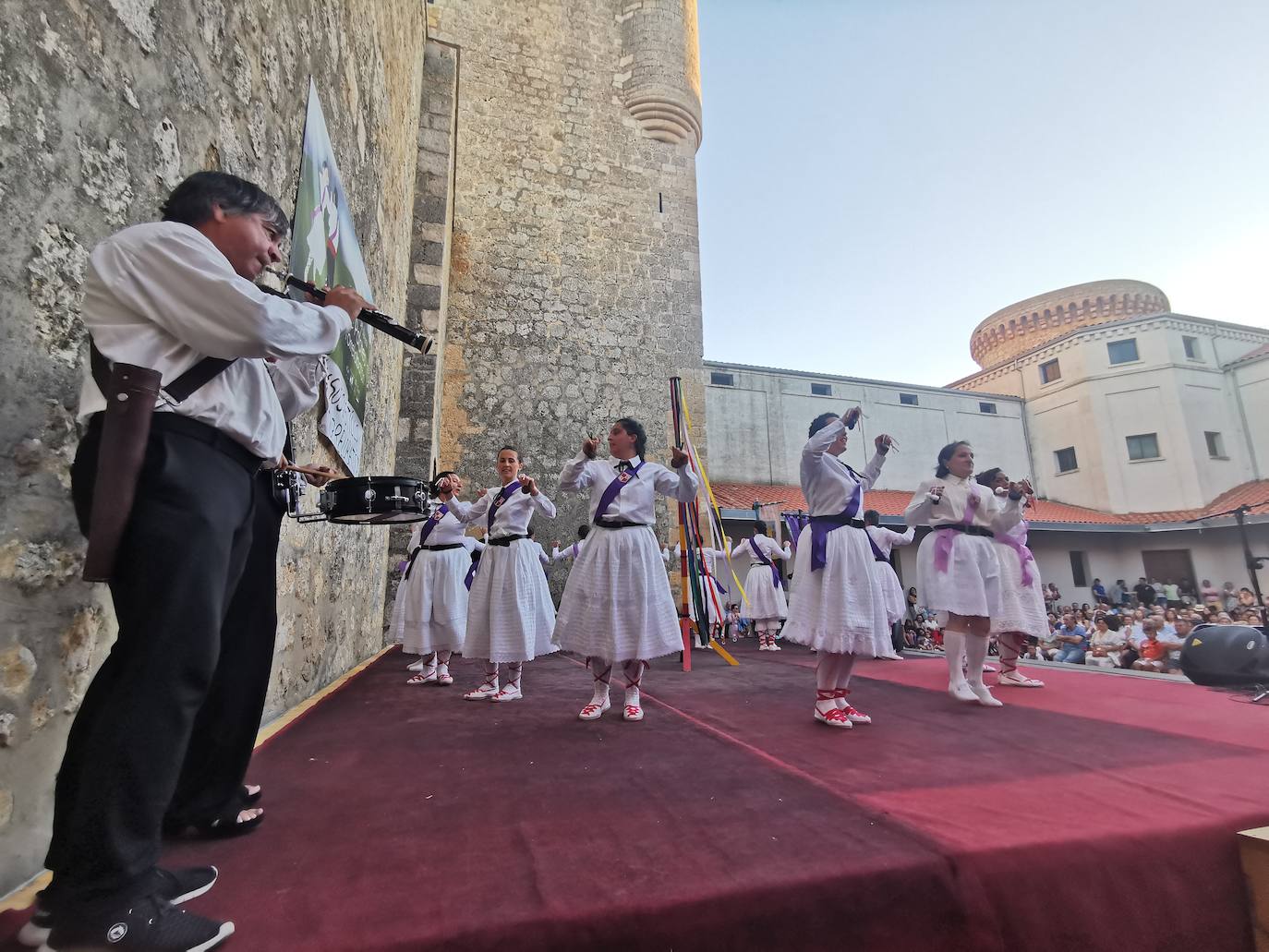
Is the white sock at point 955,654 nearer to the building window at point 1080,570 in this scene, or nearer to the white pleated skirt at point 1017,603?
the white pleated skirt at point 1017,603

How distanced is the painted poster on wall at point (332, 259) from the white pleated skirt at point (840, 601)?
2.82 metres

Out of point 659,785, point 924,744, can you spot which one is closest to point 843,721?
point 924,744

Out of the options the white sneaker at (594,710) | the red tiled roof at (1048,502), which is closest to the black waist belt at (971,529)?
the white sneaker at (594,710)

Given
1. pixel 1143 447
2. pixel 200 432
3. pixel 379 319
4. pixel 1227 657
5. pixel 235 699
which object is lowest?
pixel 1227 657

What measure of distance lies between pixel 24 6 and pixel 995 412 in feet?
76.8

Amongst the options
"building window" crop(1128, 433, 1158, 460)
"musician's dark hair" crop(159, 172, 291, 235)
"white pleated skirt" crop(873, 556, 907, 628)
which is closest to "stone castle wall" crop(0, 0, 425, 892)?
"musician's dark hair" crop(159, 172, 291, 235)

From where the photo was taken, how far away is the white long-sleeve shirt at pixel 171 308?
1259 millimetres

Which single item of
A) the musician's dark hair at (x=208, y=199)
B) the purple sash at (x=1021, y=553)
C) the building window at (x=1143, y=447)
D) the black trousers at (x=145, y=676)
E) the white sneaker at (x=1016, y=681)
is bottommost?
the white sneaker at (x=1016, y=681)

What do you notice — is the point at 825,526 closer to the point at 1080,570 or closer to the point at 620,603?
the point at 620,603

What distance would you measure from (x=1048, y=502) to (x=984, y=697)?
1956 centimetres

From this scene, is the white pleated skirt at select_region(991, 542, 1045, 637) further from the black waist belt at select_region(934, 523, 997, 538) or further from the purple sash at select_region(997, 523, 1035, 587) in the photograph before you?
the black waist belt at select_region(934, 523, 997, 538)

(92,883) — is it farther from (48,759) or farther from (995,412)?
(995,412)

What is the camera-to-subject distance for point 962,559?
419 centimetres

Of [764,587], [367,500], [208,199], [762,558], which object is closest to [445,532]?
[367,500]
